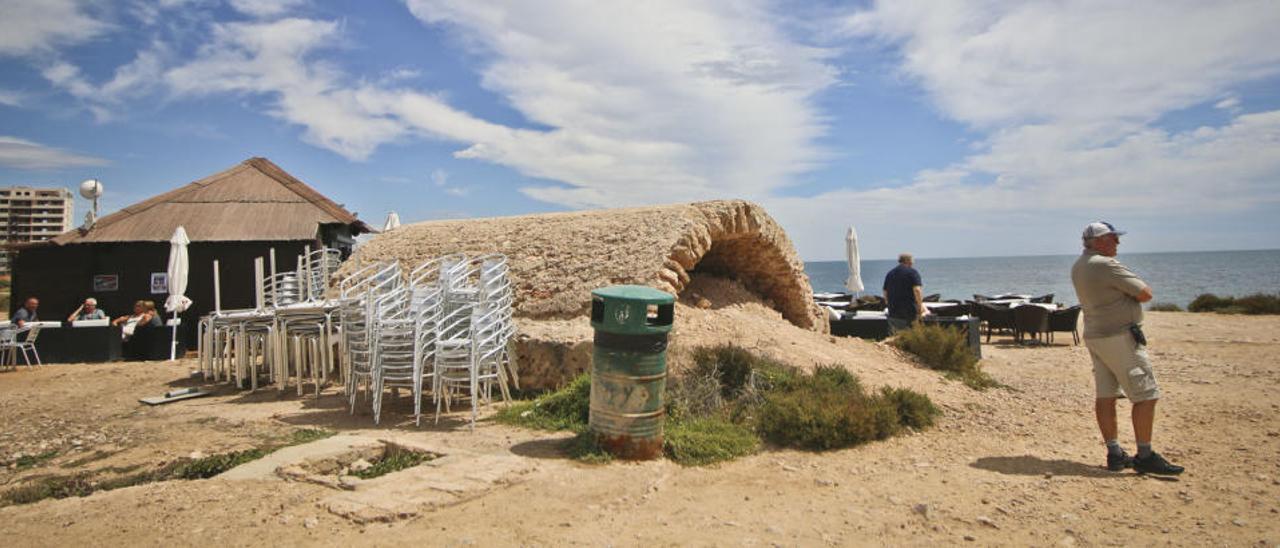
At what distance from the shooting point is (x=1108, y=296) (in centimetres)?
490

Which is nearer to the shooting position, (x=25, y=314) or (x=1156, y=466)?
(x=1156, y=466)

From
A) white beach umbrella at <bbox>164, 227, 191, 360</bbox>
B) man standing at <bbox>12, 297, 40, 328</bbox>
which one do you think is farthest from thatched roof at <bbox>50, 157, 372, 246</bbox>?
man standing at <bbox>12, 297, 40, 328</bbox>

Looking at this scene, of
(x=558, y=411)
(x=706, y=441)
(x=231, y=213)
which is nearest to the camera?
(x=706, y=441)

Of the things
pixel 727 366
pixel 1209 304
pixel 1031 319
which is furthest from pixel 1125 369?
pixel 1209 304

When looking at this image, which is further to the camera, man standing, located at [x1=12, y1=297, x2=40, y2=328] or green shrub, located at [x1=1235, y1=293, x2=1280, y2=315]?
green shrub, located at [x1=1235, y1=293, x2=1280, y2=315]

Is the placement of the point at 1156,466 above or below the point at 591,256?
below

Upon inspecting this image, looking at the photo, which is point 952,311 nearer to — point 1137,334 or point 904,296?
point 904,296

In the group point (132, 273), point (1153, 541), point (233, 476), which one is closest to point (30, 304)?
point (132, 273)

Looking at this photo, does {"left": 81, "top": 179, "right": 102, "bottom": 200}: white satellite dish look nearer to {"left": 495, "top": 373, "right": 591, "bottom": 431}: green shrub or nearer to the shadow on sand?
{"left": 495, "top": 373, "right": 591, "bottom": 431}: green shrub

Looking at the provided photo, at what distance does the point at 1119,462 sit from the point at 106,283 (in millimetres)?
17779

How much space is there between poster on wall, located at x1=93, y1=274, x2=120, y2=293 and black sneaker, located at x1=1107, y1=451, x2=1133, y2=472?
17483 mm

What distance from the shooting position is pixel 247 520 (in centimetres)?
365

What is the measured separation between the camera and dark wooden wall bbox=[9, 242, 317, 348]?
1447cm

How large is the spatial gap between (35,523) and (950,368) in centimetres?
854
